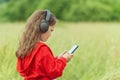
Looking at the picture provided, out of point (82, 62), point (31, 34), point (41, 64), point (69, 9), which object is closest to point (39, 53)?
point (41, 64)

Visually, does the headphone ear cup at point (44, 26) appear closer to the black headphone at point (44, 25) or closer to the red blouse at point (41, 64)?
the black headphone at point (44, 25)

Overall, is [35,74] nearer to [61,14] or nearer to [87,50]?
[87,50]

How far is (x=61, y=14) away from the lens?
34969 millimetres

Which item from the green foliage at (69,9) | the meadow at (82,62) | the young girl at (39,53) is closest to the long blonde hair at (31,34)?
the young girl at (39,53)

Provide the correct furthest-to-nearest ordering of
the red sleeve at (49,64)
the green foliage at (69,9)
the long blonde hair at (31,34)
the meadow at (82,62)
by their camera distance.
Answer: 1. the green foliage at (69,9)
2. the meadow at (82,62)
3. the long blonde hair at (31,34)
4. the red sleeve at (49,64)

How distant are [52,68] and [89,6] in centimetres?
2881

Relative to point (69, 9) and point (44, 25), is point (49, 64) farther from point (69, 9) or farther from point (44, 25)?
point (69, 9)

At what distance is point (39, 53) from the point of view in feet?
16.8

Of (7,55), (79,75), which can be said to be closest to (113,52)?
(79,75)

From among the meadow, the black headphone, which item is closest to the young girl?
the black headphone

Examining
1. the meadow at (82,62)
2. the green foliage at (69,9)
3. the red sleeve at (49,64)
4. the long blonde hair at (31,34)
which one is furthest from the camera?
the green foliage at (69,9)

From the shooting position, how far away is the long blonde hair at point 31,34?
5203mm

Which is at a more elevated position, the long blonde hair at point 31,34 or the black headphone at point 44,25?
the black headphone at point 44,25

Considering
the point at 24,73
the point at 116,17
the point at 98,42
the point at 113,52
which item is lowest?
the point at 116,17
